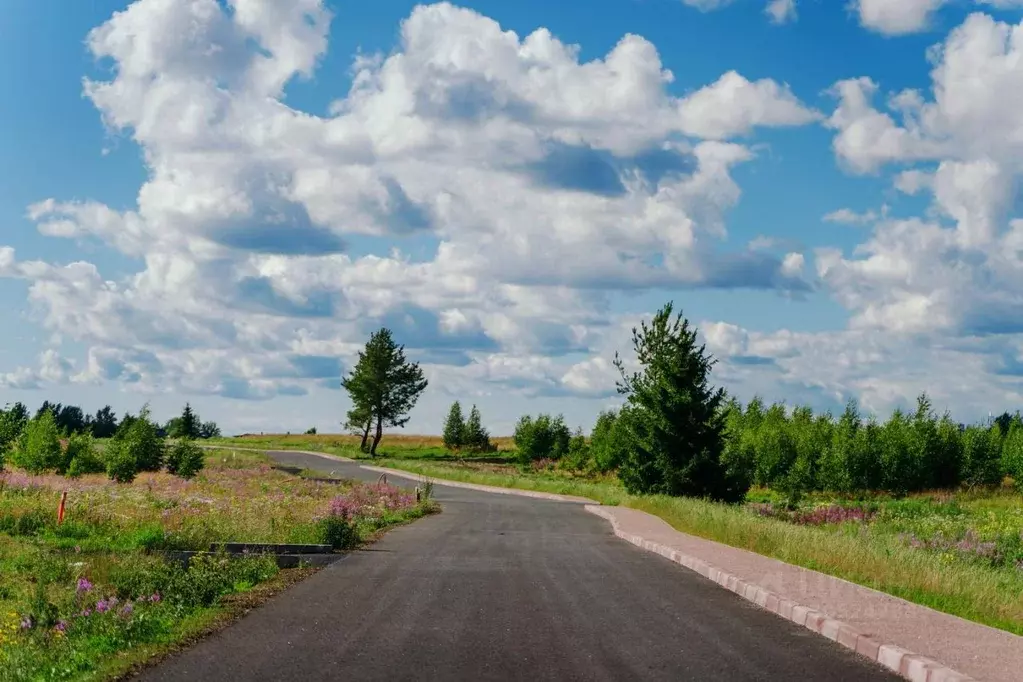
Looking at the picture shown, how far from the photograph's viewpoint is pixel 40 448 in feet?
144

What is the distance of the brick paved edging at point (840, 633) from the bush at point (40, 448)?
35318 millimetres

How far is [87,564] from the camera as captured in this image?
1669cm

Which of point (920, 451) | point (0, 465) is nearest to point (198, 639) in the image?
point (0, 465)

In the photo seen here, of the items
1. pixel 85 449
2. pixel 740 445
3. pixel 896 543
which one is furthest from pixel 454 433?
pixel 896 543

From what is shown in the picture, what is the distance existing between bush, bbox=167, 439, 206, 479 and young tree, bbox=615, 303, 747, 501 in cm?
1958

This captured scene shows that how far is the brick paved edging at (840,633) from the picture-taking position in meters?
9.16

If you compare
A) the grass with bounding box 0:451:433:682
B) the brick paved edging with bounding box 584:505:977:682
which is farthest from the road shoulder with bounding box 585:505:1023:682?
the grass with bounding box 0:451:433:682

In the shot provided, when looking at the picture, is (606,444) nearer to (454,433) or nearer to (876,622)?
(454,433)

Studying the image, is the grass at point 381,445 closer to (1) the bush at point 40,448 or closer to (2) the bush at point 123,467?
(1) the bush at point 40,448

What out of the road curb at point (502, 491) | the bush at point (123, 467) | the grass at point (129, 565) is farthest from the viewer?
the road curb at point (502, 491)

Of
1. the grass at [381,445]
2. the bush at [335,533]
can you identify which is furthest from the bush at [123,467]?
the grass at [381,445]

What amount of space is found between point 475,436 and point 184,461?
7295 centimetres

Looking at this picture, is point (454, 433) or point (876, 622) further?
point (454, 433)

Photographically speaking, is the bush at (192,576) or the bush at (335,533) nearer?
the bush at (192,576)
